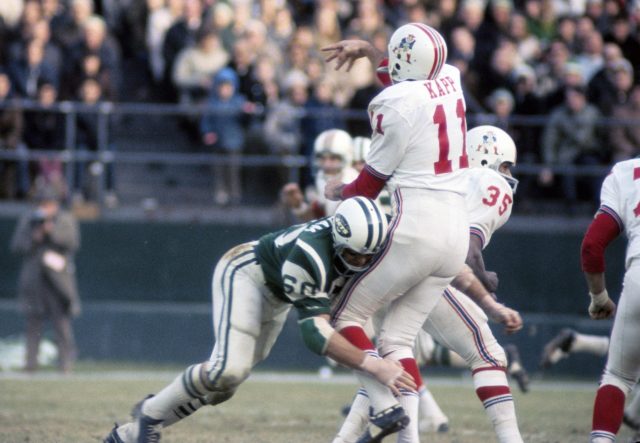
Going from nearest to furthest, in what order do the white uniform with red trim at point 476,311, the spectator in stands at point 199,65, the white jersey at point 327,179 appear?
1. the white uniform with red trim at point 476,311
2. the white jersey at point 327,179
3. the spectator in stands at point 199,65

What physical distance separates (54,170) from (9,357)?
2.26m

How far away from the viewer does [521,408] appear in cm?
1093

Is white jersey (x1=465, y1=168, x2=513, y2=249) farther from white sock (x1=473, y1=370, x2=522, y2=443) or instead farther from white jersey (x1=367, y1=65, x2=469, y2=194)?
white sock (x1=473, y1=370, x2=522, y2=443)

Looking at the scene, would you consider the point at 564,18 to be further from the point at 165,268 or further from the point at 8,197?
the point at 8,197

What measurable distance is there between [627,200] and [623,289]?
495 millimetres

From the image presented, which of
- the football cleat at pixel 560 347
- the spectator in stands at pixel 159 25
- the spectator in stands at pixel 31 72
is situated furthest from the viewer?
the spectator in stands at pixel 159 25

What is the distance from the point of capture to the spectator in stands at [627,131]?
14406mm

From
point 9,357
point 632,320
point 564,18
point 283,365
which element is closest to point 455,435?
point 632,320

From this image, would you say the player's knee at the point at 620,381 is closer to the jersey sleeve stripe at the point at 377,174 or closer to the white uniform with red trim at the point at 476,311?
the white uniform with red trim at the point at 476,311

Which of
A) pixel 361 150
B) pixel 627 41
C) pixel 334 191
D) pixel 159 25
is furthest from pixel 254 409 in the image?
pixel 627 41

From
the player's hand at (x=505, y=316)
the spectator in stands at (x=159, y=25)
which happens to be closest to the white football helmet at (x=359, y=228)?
the player's hand at (x=505, y=316)

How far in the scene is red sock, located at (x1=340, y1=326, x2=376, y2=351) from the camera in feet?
21.9

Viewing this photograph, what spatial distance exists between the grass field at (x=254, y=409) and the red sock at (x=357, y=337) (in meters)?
1.62

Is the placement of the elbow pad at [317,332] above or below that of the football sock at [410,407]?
above
